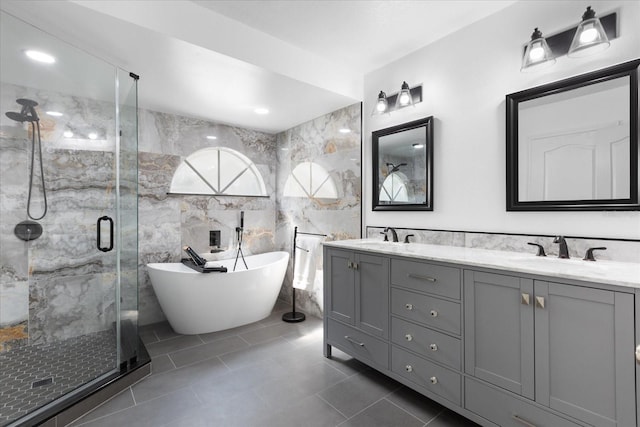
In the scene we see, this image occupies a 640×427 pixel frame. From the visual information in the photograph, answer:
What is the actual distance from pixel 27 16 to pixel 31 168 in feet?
3.91

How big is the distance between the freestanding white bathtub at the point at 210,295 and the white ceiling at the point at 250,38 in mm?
1751

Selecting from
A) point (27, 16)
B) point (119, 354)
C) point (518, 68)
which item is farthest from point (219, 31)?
point (119, 354)

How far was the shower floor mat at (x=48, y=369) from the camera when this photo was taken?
1775 millimetres

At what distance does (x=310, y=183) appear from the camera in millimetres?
3834

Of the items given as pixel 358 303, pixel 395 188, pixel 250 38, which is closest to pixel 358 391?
pixel 358 303

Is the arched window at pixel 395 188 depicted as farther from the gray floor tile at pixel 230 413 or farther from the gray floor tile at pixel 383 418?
the gray floor tile at pixel 230 413

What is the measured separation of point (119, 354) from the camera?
229cm

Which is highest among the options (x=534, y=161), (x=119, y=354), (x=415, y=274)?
(x=534, y=161)

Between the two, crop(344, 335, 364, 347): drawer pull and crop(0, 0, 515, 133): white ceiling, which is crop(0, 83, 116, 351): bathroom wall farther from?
crop(344, 335, 364, 347): drawer pull

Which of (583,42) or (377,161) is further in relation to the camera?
(377,161)

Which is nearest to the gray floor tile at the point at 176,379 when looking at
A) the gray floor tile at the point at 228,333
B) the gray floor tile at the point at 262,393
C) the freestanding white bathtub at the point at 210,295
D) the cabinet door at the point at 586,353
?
the gray floor tile at the point at 262,393

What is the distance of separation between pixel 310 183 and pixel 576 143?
2605 mm

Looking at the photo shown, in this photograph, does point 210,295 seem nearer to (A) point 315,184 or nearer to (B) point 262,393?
(B) point 262,393

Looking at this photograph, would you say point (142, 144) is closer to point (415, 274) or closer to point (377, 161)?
point (377, 161)
